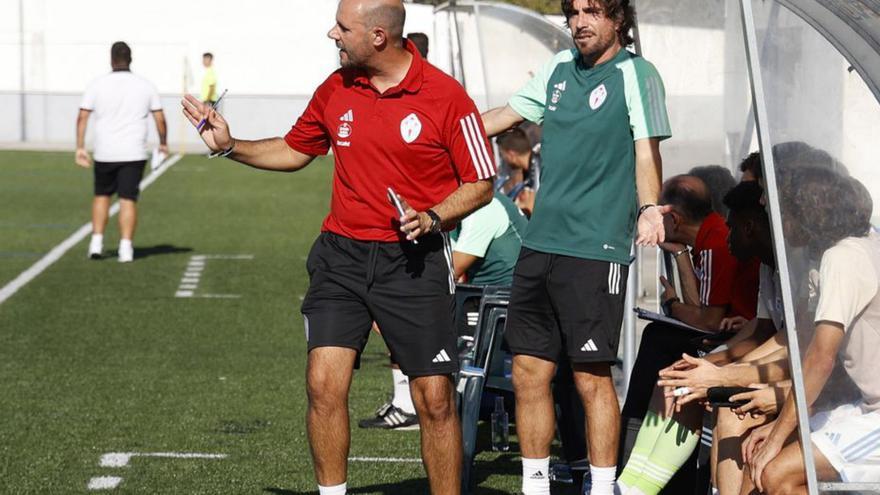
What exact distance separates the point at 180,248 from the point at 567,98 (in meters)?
11.7

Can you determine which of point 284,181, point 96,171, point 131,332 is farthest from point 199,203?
point 131,332

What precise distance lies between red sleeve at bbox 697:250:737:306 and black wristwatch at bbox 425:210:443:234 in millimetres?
1297

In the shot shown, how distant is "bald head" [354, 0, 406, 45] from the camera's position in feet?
18.3

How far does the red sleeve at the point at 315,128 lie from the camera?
5797 millimetres

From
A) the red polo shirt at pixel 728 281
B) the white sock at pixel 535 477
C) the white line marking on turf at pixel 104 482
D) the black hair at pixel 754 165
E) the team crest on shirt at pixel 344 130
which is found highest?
the team crest on shirt at pixel 344 130

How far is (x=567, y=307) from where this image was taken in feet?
19.1

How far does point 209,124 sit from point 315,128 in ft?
1.34

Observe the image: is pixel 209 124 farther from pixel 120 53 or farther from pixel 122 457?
pixel 120 53

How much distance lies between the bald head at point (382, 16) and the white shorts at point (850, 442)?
2078 millimetres

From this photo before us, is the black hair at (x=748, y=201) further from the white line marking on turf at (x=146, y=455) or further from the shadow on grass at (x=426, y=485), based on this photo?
the white line marking on turf at (x=146, y=455)

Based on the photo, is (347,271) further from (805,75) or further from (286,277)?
(286,277)

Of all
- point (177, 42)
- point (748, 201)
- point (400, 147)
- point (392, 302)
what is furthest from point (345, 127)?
point (177, 42)

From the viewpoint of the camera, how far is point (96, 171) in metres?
15.8

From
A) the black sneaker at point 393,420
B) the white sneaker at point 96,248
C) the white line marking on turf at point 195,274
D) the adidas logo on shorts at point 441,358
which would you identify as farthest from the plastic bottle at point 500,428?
the white sneaker at point 96,248
